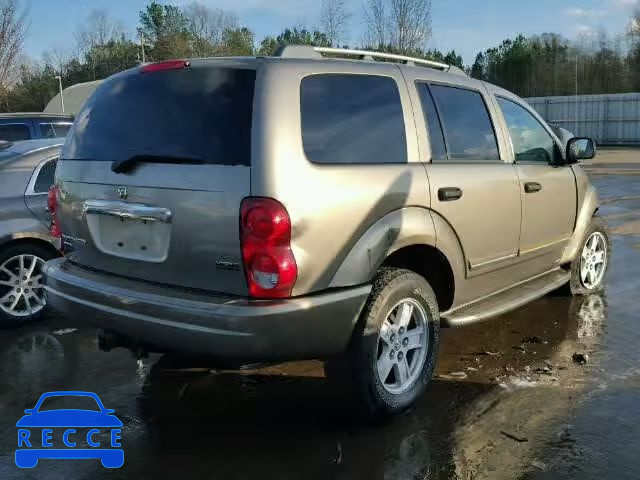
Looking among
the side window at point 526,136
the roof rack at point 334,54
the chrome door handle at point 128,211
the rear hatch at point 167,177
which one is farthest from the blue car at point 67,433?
the side window at point 526,136

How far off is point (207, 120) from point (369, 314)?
1326 mm

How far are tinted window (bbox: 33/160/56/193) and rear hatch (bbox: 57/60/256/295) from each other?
80.3 inches

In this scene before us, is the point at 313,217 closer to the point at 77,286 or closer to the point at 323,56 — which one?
the point at 323,56

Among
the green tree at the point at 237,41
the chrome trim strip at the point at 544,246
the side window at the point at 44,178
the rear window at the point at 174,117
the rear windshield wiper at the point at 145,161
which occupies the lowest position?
the chrome trim strip at the point at 544,246

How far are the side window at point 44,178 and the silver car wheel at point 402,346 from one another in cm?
355

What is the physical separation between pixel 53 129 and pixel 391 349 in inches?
307

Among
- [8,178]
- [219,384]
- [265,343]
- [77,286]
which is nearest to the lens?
[265,343]

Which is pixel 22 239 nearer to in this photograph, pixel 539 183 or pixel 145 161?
pixel 145 161

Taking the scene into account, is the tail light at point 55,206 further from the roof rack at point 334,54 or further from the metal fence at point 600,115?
the metal fence at point 600,115

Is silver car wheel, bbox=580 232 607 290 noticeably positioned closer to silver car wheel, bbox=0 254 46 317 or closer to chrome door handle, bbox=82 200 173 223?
chrome door handle, bbox=82 200 173 223

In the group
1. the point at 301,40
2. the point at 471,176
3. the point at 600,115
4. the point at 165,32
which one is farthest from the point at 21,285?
the point at 165,32

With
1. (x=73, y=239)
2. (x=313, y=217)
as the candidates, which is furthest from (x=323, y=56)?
(x=73, y=239)

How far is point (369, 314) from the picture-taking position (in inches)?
136

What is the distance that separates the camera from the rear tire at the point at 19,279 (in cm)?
550
